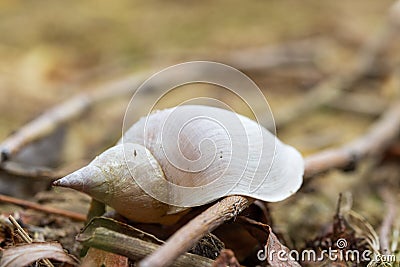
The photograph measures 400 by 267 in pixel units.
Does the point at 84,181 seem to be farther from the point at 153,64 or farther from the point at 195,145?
the point at 153,64

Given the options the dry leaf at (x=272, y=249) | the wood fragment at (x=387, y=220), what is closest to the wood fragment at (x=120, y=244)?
the dry leaf at (x=272, y=249)

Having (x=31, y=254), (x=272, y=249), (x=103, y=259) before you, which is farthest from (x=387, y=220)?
(x=31, y=254)

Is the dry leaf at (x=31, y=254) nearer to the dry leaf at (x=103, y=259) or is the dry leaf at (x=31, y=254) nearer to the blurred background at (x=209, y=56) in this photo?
the dry leaf at (x=103, y=259)

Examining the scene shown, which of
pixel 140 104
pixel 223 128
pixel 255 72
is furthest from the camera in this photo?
pixel 255 72

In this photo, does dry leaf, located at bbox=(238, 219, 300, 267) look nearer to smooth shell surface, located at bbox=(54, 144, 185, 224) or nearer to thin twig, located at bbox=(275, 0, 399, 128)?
smooth shell surface, located at bbox=(54, 144, 185, 224)

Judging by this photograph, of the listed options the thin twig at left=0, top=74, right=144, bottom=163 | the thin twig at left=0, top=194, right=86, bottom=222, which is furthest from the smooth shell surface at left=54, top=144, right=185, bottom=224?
the thin twig at left=0, top=74, right=144, bottom=163

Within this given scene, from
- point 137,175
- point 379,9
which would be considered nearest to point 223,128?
point 137,175

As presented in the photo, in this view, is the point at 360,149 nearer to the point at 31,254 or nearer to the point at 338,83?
the point at 338,83
